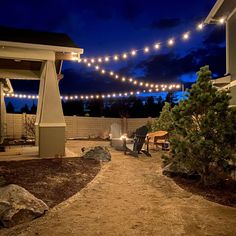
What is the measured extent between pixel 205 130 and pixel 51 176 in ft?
10.5

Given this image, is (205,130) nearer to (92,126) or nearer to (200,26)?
(200,26)

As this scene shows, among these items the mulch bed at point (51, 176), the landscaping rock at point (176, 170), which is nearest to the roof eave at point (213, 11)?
the landscaping rock at point (176, 170)

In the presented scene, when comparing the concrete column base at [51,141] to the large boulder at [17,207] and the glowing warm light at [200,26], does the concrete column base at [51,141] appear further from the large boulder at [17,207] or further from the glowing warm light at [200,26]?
the glowing warm light at [200,26]

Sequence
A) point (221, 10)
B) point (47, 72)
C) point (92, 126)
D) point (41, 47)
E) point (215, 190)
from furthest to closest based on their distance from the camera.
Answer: point (92, 126), point (47, 72), point (41, 47), point (221, 10), point (215, 190)

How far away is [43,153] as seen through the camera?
25.9ft

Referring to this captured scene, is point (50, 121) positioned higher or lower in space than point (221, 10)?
lower

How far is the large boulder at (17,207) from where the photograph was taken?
3445 mm

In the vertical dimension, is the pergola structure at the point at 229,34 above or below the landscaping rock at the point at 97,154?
above

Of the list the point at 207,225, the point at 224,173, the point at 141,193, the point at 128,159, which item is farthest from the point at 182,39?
the point at 207,225

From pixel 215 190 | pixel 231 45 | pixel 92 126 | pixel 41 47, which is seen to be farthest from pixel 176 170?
pixel 92 126

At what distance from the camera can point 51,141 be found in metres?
8.04

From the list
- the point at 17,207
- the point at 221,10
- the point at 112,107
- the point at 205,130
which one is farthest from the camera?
the point at 112,107

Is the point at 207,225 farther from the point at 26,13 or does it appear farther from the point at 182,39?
the point at 26,13

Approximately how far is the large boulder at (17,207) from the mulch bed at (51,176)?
1.36ft
